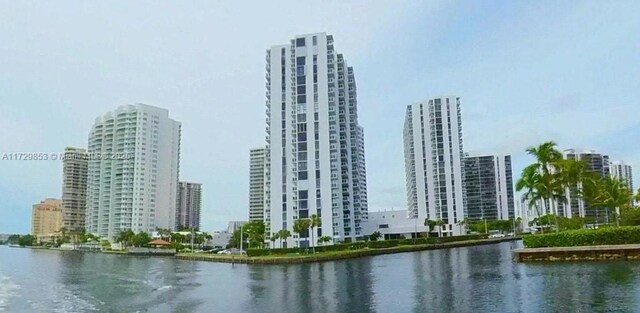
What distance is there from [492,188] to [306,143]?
9001 centimetres

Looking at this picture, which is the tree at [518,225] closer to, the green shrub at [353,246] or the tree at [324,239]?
the green shrub at [353,246]

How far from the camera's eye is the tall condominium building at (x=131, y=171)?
162 metres

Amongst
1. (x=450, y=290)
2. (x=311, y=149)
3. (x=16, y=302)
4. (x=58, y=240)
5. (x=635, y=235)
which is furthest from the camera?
(x=58, y=240)

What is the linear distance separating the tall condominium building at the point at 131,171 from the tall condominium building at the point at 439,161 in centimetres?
8199

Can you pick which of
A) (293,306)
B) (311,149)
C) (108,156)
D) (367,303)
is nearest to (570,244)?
(367,303)

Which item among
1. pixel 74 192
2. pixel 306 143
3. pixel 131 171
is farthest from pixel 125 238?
pixel 306 143

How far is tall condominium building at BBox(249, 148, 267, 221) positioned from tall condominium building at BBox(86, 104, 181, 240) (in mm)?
27697

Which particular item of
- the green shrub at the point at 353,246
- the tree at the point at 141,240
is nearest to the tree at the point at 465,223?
the green shrub at the point at 353,246

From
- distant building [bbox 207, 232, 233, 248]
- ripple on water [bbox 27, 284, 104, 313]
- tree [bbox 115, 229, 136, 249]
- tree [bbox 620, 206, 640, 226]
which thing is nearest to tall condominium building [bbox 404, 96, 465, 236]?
distant building [bbox 207, 232, 233, 248]

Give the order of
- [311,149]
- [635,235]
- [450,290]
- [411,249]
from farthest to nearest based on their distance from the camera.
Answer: [311,149] → [411,249] → [635,235] → [450,290]

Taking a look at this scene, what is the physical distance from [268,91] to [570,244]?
7880 cm

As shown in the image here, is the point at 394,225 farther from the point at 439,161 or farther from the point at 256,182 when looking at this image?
the point at 256,182

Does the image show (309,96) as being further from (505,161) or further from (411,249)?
(505,161)

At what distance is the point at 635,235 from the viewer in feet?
133
